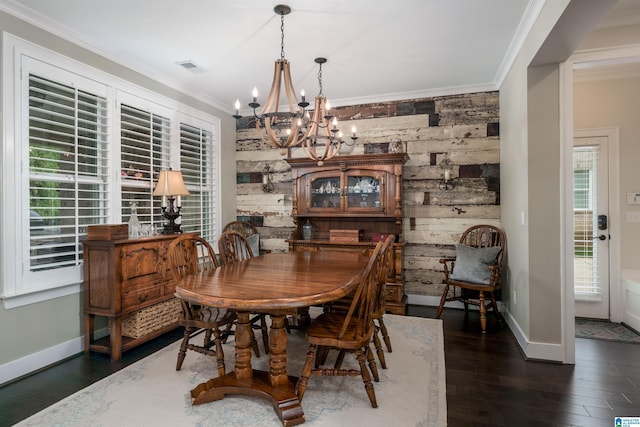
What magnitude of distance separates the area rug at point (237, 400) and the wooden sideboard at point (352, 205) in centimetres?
159

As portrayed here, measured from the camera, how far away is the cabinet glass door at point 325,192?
14.8 feet

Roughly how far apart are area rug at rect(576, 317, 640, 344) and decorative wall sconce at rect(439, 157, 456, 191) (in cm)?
197

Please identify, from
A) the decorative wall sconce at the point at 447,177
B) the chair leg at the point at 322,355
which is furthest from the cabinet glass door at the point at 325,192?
the chair leg at the point at 322,355

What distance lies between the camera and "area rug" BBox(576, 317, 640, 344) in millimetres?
3311

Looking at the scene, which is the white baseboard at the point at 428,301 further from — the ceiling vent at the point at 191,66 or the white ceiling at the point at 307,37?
the ceiling vent at the point at 191,66

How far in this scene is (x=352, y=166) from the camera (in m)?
4.38

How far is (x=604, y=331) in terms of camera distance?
3500 millimetres

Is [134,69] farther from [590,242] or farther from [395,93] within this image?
[590,242]

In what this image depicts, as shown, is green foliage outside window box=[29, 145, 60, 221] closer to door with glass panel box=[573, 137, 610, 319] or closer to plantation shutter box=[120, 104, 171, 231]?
plantation shutter box=[120, 104, 171, 231]

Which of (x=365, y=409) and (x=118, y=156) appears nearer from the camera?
(x=365, y=409)

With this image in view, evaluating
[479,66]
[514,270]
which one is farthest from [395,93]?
[514,270]

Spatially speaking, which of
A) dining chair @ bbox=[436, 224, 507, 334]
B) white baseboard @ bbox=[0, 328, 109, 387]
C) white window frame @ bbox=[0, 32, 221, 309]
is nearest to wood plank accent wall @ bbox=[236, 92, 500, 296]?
dining chair @ bbox=[436, 224, 507, 334]

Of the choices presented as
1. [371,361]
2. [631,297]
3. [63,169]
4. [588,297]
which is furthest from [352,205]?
[631,297]

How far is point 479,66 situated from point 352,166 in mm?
1725
